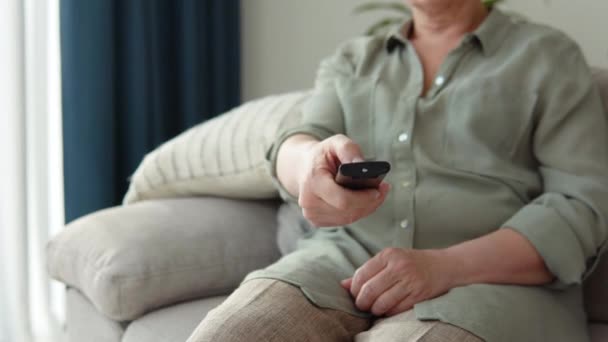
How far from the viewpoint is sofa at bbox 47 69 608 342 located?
3.97 feet

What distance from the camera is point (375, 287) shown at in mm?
979

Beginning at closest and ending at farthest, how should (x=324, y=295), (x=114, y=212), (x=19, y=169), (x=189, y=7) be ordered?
(x=324, y=295) → (x=114, y=212) → (x=19, y=169) → (x=189, y=7)

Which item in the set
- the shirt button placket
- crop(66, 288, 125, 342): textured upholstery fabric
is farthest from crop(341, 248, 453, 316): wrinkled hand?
crop(66, 288, 125, 342): textured upholstery fabric

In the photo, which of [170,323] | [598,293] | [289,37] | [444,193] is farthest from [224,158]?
[289,37]

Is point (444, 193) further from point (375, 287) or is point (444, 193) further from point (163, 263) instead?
point (163, 263)

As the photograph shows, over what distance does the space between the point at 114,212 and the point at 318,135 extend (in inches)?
16.8

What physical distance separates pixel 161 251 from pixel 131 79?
0.95m

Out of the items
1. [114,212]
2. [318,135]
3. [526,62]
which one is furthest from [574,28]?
[114,212]

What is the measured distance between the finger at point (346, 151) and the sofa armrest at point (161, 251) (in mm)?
415

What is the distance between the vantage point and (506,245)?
3.39ft

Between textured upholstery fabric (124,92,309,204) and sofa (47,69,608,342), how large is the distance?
1.7 inches

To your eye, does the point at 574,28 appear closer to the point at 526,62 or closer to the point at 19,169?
the point at 526,62

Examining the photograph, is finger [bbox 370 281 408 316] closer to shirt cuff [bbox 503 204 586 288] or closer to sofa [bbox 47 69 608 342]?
shirt cuff [bbox 503 204 586 288]

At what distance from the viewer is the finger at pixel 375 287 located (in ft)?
3.20
